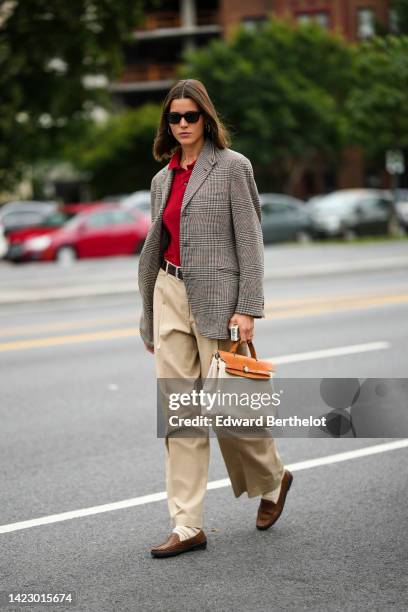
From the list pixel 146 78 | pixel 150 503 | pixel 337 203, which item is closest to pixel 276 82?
pixel 337 203

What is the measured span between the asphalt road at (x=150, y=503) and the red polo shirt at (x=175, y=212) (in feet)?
4.31

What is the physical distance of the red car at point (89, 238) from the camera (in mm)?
23797

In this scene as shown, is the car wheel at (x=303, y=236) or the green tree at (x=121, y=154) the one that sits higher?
the green tree at (x=121, y=154)

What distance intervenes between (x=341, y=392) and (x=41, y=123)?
79.4 ft

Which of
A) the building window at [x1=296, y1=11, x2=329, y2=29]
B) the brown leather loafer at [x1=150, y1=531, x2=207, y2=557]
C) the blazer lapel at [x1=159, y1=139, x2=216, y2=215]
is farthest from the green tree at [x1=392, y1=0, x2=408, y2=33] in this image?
the building window at [x1=296, y1=11, x2=329, y2=29]

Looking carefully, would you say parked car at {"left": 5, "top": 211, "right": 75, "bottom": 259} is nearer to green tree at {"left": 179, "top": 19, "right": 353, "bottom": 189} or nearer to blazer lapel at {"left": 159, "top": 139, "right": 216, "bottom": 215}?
green tree at {"left": 179, "top": 19, "right": 353, "bottom": 189}

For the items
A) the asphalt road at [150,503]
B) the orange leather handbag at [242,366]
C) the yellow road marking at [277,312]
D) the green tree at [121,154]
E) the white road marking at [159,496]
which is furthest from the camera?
the green tree at [121,154]

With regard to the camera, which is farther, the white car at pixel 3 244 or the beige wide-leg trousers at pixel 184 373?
the white car at pixel 3 244

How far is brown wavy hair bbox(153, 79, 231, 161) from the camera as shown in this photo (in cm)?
424

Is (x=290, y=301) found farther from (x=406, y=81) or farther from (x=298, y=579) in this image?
(x=298, y=579)

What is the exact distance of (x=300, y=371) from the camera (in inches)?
340

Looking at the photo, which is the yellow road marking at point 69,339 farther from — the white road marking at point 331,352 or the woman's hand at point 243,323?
the woman's hand at point 243,323

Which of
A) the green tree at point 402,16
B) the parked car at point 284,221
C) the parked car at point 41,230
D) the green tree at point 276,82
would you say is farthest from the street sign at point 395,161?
the green tree at point 276,82

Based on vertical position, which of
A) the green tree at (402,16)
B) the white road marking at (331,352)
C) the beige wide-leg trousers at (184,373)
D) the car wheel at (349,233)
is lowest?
the car wheel at (349,233)
